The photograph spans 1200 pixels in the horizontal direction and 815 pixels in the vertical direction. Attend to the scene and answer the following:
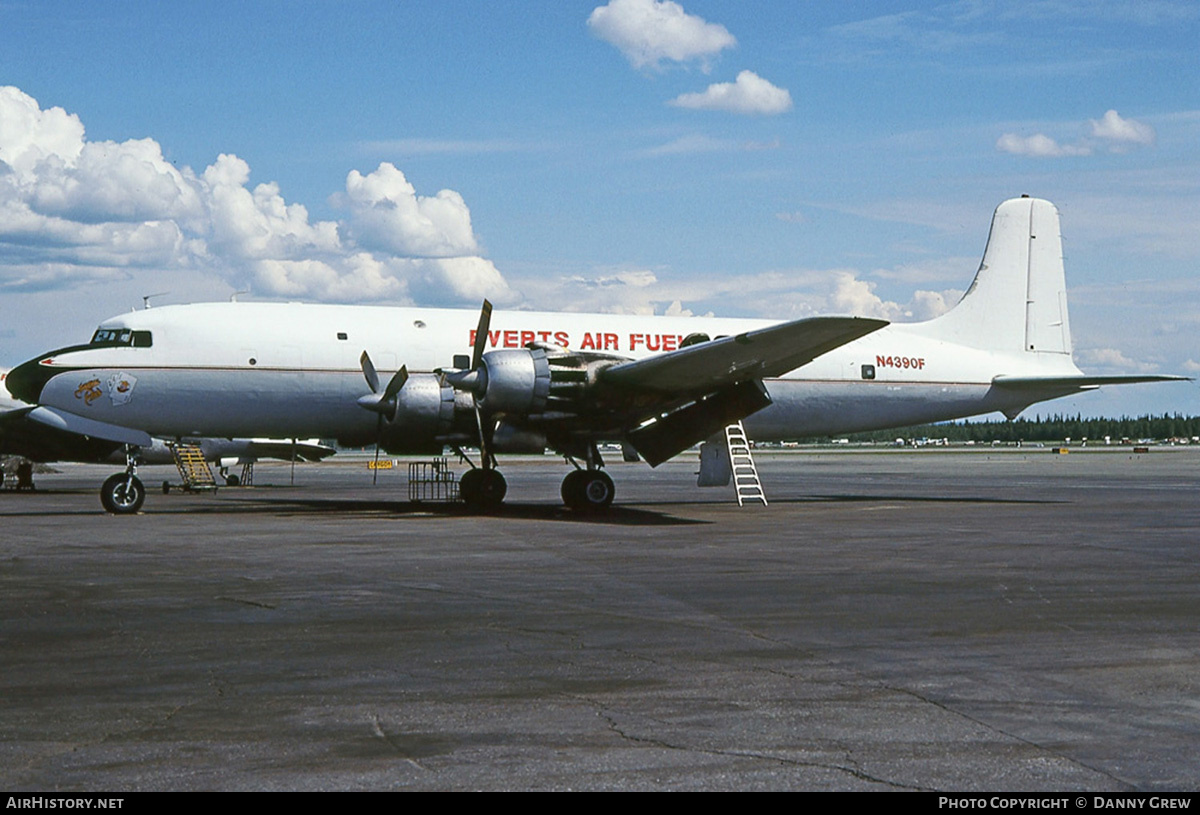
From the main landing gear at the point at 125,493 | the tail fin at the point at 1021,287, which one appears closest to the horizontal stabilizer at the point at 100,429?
the main landing gear at the point at 125,493

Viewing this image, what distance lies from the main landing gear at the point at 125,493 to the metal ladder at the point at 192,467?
36.4 feet

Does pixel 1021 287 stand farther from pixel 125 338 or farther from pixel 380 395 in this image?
pixel 125 338

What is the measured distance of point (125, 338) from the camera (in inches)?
976

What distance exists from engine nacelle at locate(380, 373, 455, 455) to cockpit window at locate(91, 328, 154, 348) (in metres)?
5.46

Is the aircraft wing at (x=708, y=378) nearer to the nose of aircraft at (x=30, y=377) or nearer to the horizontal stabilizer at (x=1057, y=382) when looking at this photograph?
the horizontal stabilizer at (x=1057, y=382)

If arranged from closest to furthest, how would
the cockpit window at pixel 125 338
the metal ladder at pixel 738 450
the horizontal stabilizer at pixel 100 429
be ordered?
the horizontal stabilizer at pixel 100 429 → the cockpit window at pixel 125 338 → the metal ladder at pixel 738 450

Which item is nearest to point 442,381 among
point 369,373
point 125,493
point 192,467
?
point 369,373

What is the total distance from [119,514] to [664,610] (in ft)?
57.3

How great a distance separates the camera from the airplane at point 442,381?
23.2 m

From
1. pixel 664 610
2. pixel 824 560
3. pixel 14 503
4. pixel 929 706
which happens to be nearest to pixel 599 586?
pixel 664 610

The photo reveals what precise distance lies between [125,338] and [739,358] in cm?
1318

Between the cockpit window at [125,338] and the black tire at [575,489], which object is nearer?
the cockpit window at [125,338]

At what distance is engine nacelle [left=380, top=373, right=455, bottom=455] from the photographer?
2428 centimetres

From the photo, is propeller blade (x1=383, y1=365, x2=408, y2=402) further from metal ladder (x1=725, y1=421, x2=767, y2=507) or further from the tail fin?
the tail fin
